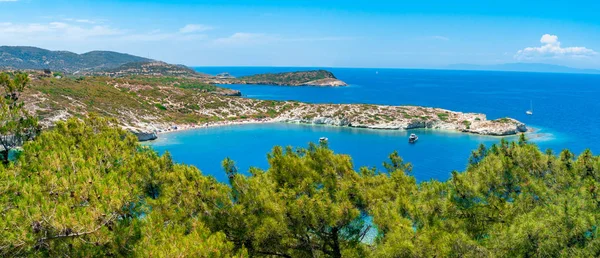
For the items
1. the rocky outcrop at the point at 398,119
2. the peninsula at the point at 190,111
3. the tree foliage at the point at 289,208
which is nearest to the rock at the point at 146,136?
the peninsula at the point at 190,111

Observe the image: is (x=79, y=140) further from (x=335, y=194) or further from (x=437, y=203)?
(x=437, y=203)

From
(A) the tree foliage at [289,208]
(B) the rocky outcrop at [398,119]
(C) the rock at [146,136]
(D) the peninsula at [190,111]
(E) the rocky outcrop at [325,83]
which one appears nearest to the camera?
(A) the tree foliage at [289,208]

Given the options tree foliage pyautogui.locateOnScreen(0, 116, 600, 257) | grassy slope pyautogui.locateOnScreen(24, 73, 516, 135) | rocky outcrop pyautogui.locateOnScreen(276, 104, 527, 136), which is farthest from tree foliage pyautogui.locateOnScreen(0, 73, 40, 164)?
rocky outcrop pyautogui.locateOnScreen(276, 104, 527, 136)

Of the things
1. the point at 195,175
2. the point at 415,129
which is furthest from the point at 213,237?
the point at 415,129

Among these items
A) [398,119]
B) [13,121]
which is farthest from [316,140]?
[13,121]

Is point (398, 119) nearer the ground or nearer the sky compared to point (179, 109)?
nearer the ground

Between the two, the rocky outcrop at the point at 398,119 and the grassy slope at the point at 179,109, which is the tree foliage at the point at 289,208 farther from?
the rocky outcrop at the point at 398,119

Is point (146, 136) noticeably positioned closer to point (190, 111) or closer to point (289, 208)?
point (190, 111)
